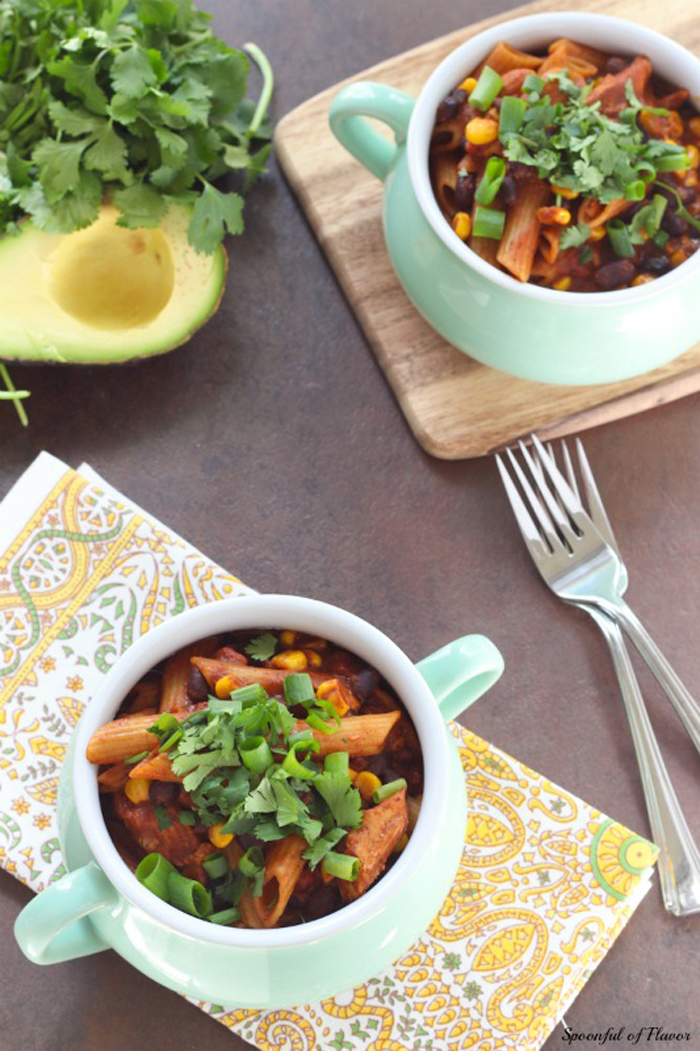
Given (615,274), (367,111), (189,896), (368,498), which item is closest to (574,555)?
(368,498)

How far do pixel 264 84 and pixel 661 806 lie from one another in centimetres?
147

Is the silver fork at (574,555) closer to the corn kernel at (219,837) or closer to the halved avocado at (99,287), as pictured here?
the halved avocado at (99,287)

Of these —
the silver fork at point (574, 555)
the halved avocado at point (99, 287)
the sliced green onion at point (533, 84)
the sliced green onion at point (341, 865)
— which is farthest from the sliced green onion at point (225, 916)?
the sliced green onion at point (533, 84)

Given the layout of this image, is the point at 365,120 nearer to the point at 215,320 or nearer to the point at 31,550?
the point at 215,320

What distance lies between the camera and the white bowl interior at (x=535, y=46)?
1736 millimetres

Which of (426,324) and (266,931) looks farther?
(426,324)

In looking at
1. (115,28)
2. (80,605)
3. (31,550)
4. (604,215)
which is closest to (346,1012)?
(80,605)

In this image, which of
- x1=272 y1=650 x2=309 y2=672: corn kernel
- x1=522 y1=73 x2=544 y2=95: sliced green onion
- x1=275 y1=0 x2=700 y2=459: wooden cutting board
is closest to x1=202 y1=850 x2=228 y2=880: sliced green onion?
x1=272 y1=650 x2=309 y2=672: corn kernel

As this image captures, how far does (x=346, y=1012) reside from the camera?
65.6 inches

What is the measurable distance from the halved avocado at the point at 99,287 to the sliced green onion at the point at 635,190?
25.9 inches

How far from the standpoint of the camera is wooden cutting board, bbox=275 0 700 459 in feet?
6.57

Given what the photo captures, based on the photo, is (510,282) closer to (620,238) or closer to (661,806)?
(620,238)

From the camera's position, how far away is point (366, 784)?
4.65 ft

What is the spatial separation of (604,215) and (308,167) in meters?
0.62
